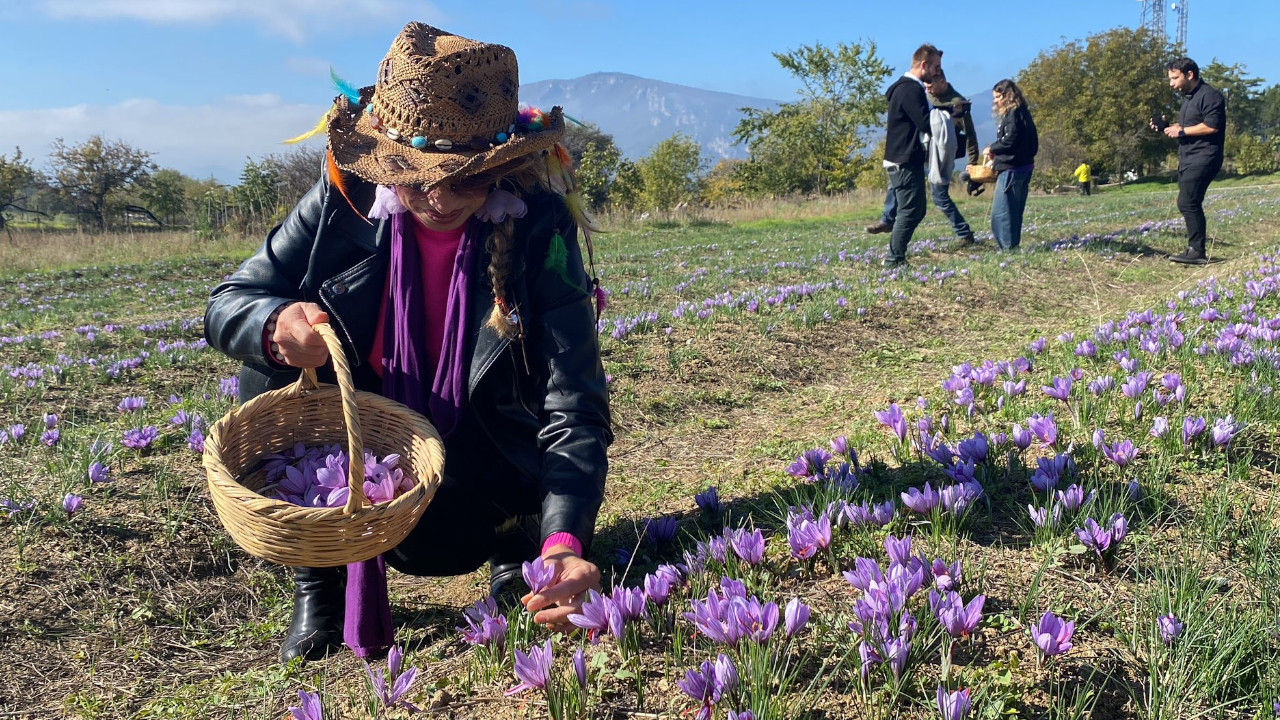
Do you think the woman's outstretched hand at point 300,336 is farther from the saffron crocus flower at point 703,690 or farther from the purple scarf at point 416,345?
the saffron crocus flower at point 703,690

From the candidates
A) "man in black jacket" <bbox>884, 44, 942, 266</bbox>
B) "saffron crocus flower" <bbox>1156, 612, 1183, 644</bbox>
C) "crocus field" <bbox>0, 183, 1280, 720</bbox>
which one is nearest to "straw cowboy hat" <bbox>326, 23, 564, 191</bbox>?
"crocus field" <bbox>0, 183, 1280, 720</bbox>

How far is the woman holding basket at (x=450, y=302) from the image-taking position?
2.19 metres

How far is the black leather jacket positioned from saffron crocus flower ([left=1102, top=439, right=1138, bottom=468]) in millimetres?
1623

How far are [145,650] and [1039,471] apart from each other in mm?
2904

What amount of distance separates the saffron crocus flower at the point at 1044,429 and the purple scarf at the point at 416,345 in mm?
1982

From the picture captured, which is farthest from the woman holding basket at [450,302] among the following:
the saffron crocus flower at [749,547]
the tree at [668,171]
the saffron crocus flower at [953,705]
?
the tree at [668,171]

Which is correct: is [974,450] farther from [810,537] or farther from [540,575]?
[540,575]

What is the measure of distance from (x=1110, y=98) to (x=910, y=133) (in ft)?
171

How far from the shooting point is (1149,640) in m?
1.63

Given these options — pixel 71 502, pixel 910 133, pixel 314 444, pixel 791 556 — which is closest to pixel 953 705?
pixel 791 556

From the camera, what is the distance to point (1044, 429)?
8.89 ft

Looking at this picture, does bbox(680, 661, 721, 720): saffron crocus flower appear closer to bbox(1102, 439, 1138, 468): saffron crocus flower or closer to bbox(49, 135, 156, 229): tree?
bbox(1102, 439, 1138, 468): saffron crocus flower

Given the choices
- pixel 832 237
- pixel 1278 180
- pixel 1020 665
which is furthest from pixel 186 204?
pixel 1278 180

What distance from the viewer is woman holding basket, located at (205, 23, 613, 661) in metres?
2.19
